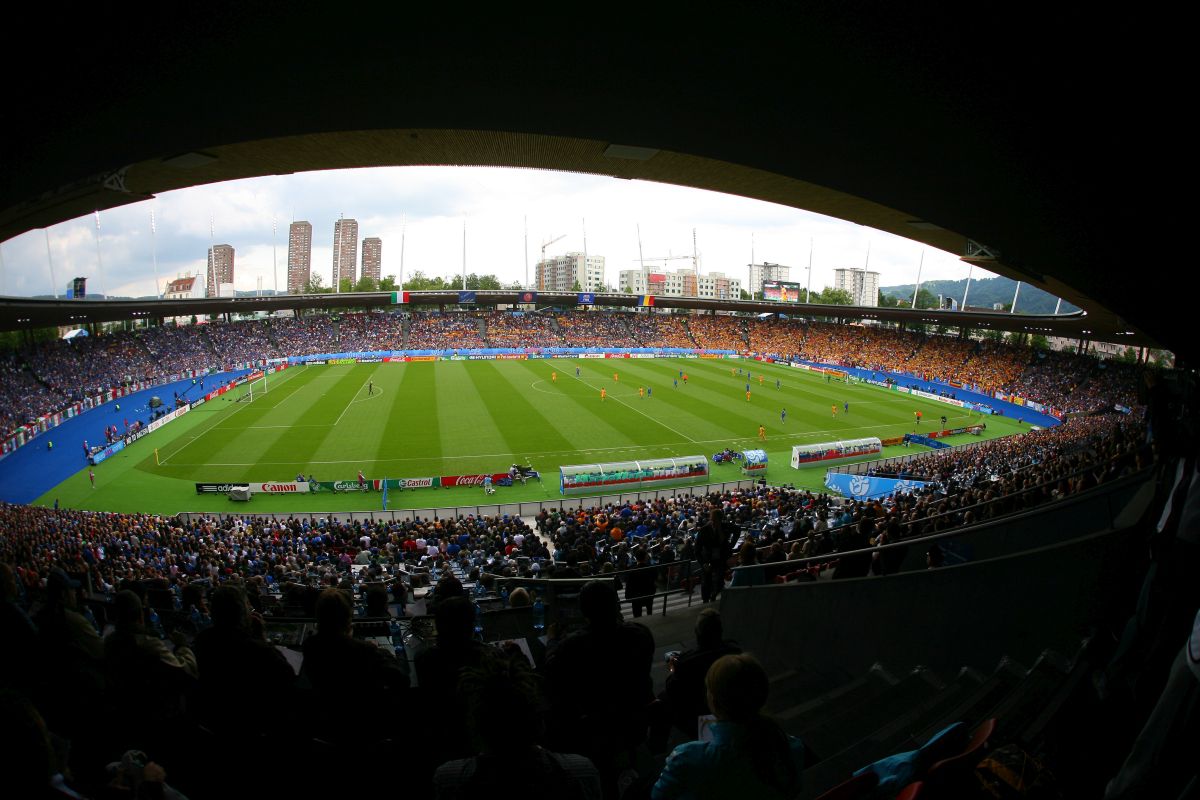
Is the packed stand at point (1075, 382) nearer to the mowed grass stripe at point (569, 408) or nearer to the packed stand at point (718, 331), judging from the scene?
the packed stand at point (718, 331)

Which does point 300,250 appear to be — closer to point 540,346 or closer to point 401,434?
point 540,346

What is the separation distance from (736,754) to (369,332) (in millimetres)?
77065

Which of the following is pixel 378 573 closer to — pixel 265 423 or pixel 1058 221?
pixel 1058 221

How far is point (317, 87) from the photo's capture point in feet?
12.7

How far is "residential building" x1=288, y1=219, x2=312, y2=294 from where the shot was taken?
15988 centimetres

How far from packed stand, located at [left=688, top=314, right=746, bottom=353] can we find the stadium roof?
7120cm

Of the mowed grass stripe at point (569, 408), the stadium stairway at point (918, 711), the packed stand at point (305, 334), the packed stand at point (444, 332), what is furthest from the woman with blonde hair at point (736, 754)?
the packed stand at point (305, 334)

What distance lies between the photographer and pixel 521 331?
7669 cm

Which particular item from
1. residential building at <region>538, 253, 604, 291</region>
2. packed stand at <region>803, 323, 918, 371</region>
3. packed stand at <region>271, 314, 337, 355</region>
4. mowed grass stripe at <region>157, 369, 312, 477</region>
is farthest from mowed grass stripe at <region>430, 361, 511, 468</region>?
residential building at <region>538, 253, 604, 291</region>

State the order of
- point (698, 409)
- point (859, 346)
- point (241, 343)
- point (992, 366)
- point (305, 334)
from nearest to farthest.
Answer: point (698, 409)
point (992, 366)
point (241, 343)
point (859, 346)
point (305, 334)

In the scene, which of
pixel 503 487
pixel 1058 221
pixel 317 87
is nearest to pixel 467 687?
pixel 317 87

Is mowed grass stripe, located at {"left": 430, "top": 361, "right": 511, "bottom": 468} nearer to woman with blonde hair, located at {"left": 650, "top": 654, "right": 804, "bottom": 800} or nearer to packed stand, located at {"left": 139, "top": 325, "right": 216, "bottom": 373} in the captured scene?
packed stand, located at {"left": 139, "top": 325, "right": 216, "bottom": 373}

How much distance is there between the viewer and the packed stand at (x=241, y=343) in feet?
203

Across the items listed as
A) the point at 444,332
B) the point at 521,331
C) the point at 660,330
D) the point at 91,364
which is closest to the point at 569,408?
the point at 521,331
